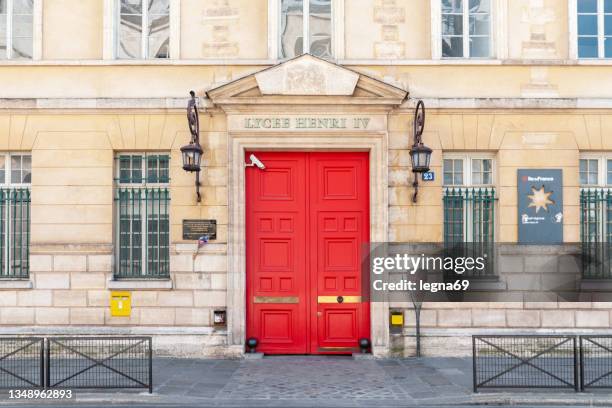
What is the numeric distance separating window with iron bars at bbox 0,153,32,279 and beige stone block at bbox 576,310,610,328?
9639 millimetres

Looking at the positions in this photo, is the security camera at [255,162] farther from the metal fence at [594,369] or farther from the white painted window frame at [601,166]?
the metal fence at [594,369]

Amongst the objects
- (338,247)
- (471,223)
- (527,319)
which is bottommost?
(527,319)

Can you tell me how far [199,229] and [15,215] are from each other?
3288 millimetres

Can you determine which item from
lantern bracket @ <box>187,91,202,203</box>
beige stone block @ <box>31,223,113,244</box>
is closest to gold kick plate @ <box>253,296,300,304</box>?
lantern bracket @ <box>187,91,202,203</box>

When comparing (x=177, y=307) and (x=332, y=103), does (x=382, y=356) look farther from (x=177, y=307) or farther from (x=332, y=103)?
(x=332, y=103)

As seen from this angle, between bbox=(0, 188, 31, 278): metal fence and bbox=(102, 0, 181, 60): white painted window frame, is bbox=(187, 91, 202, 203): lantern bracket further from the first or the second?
bbox=(0, 188, 31, 278): metal fence

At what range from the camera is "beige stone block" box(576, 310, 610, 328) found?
12.2 m

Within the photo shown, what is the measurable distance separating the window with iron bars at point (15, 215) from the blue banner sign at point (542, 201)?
8.62 m

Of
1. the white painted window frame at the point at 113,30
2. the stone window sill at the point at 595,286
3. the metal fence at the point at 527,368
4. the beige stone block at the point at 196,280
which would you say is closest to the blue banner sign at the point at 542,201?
the stone window sill at the point at 595,286

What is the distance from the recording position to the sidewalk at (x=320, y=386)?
29.8ft

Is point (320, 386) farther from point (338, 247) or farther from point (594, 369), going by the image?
point (594, 369)

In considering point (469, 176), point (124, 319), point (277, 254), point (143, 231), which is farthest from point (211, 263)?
point (469, 176)

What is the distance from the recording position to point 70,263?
39.8 feet

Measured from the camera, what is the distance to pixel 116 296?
1209cm
